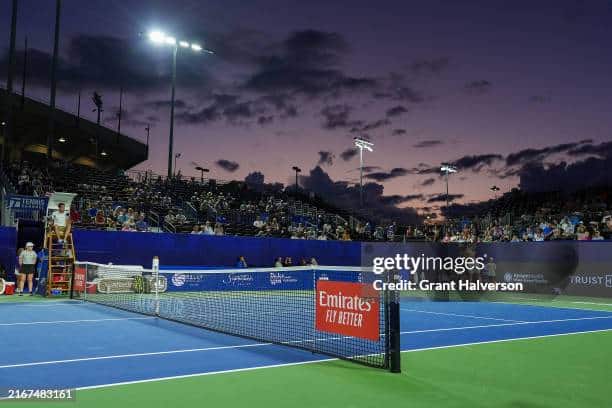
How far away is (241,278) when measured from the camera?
26016 mm

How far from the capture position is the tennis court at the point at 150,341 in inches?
305

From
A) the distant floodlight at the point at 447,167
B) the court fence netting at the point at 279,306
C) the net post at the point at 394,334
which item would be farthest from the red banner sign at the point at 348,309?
the distant floodlight at the point at 447,167

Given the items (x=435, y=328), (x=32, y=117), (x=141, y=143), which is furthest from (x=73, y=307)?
(x=141, y=143)

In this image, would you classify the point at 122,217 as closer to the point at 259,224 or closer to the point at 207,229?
the point at 207,229

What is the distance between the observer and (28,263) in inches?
828

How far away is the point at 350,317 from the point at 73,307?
11.1m

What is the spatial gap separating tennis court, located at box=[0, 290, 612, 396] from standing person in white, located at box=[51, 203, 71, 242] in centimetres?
370

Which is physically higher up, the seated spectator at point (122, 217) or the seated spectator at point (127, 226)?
the seated spectator at point (122, 217)

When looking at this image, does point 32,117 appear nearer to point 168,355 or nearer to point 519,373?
point 168,355

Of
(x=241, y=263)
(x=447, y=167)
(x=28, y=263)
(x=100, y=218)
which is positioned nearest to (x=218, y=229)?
(x=241, y=263)

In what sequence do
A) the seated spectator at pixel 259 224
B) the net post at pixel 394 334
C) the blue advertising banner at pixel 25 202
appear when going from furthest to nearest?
the seated spectator at pixel 259 224 < the blue advertising banner at pixel 25 202 < the net post at pixel 394 334

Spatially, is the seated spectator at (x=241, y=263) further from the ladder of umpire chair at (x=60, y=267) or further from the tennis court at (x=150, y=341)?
the tennis court at (x=150, y=341)

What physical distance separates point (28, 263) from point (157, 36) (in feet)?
56.3

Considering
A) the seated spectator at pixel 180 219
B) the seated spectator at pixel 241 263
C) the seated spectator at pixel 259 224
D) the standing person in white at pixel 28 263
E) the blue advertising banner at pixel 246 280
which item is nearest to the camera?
the standing person in white at pixel 28 263
